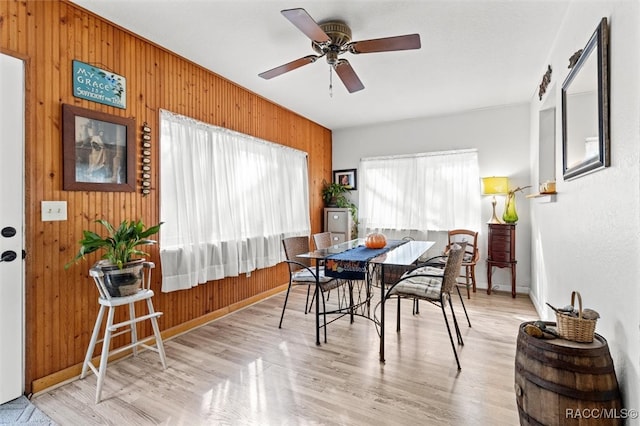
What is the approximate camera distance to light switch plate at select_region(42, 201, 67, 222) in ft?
6.93

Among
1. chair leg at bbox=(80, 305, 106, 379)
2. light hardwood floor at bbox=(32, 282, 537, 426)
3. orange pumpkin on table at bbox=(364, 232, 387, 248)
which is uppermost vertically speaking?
orange pumpkin on table at bbox=(364, 232, 387, 248)

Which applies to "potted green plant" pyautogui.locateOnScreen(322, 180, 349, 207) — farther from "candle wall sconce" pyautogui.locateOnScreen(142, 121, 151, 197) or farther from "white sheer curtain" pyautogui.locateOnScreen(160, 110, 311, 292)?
"candle wall sconce" pyautogui.locateOnScreen(142, 121, 151, 197)

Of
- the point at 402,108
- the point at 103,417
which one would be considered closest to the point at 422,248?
the point at 402,108

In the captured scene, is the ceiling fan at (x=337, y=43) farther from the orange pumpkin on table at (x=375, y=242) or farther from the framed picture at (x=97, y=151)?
the orange pumpkin on table at (x=375, y=242)

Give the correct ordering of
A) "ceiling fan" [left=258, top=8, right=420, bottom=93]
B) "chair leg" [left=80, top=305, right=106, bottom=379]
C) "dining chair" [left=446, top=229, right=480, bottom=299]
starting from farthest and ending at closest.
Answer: "dining chair" [left=446, top=229, right=480, bottom=299] < "chair leg" [left=80, top=305, right=106, bottom=379] < "ceiling fan" [left=258, top=8, right=420, bottom=93]

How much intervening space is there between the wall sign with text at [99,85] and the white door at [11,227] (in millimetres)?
326

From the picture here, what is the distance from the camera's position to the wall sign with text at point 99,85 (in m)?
2.30

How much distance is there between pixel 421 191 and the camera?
16.7 ft

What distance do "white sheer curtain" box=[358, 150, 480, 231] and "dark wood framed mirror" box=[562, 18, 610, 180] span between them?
2.46m

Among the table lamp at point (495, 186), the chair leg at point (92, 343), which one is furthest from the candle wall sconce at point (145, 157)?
the table lamp at point (495, 186)

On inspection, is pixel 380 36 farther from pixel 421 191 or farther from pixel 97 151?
pixel 421 191

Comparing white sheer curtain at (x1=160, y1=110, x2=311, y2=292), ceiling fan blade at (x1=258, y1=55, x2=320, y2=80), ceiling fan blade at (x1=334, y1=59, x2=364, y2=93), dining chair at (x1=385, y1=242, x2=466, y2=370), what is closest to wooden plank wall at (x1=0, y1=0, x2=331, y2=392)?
Answer: white sheer curtain at (x1=160, y1=110, x2=311, y2=292)

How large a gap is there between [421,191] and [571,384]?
13.1 ft

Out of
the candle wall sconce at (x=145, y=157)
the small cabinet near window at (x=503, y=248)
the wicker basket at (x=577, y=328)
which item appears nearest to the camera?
the wicker basket at (x=577, y=328)
